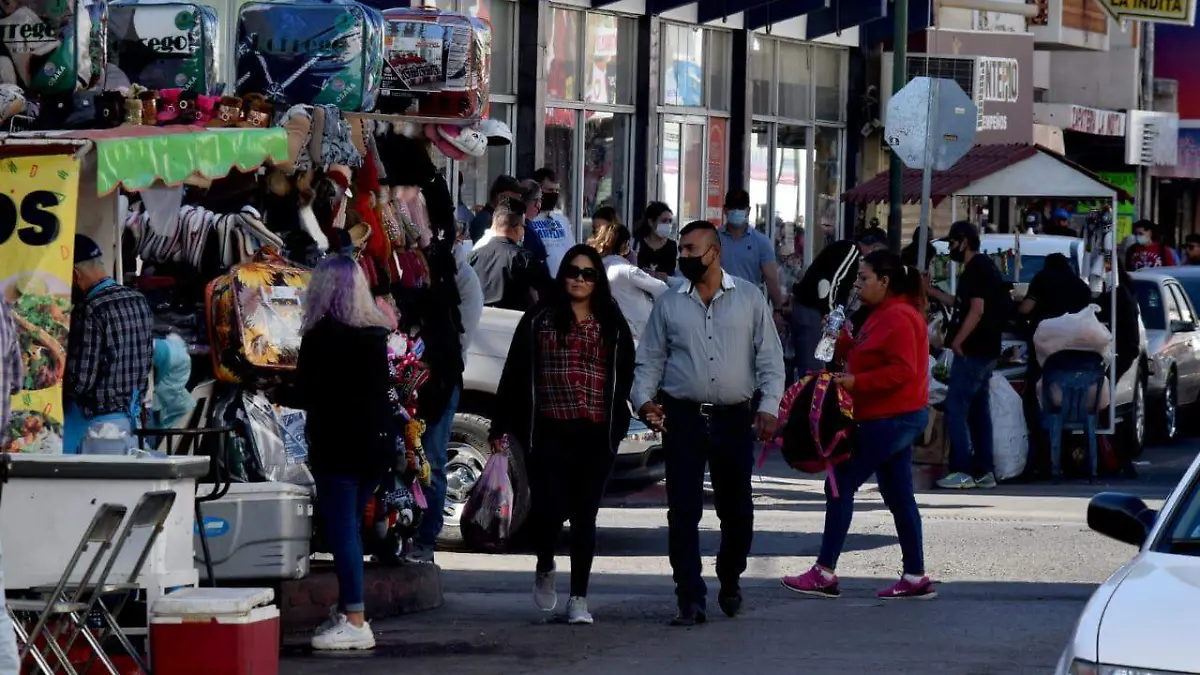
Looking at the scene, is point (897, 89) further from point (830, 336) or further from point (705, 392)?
point (705, 392)

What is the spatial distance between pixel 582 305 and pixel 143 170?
7.72 feet

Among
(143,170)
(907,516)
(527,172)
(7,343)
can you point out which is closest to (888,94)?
(527,172)

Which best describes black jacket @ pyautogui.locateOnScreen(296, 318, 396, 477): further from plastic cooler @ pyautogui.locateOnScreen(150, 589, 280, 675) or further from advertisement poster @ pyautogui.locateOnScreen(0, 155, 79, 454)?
plastic cooler @ pyautogui.locateOnScreen(150, 589, 280, 675)

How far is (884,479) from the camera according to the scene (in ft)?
38.0

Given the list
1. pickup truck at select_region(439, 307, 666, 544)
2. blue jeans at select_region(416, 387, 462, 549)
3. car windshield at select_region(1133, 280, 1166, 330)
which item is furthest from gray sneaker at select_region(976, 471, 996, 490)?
blue jeans at select_region(416, 387, 462, 549)

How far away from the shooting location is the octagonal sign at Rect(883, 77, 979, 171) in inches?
761

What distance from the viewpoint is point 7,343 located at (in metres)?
7.20

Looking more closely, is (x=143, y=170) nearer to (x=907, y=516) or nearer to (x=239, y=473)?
(x=239, y=473)

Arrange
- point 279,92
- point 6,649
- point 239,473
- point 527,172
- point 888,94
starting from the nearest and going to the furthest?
point 6,649 → point 239,473 → point 279,92 → point 527,172 → point 888,94

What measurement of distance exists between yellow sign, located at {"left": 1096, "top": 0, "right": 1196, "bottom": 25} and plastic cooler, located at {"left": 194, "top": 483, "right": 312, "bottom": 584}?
25.4 metres

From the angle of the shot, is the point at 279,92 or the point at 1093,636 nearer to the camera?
the point at 1093,636

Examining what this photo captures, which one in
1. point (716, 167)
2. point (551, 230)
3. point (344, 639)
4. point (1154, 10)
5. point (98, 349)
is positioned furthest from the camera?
point (1154, 10)

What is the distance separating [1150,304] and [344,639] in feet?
45.0

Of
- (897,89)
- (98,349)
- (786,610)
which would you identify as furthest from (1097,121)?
(98,349)
